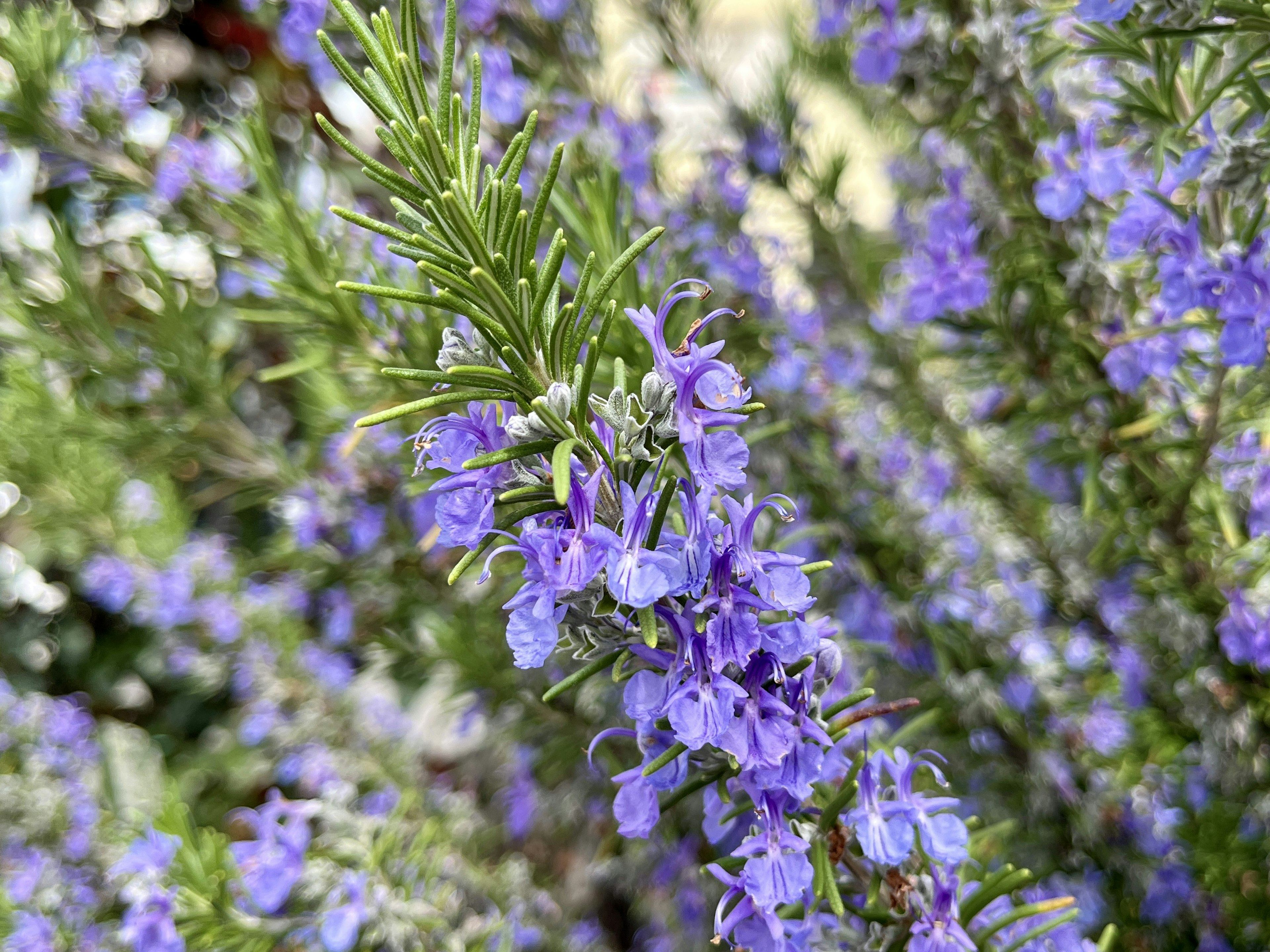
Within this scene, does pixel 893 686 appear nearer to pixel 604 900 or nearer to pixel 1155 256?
pixel 1155 256

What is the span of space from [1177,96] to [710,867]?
0.79 meters

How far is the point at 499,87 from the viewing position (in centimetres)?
102

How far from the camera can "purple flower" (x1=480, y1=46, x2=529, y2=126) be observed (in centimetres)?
102

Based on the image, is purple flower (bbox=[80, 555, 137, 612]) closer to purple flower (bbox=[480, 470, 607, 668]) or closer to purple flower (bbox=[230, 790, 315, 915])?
purple flower (bbox=[230, 790, 315, 915])

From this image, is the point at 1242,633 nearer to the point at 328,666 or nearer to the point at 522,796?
the point at 522,796

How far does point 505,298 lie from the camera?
0.45 metres

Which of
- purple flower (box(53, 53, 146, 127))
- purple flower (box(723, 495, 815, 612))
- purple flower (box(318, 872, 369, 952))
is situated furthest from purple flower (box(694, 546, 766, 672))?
purple flower (box(53, 53, 146, 127))

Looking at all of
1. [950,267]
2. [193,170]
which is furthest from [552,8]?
[950,267]

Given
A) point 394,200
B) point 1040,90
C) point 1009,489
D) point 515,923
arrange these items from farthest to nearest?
point 1009,489 < point 515,923 < point 1040,90 < point 394,200

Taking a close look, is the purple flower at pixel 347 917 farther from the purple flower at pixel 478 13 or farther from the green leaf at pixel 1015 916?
the purple flower at pixel 478 13

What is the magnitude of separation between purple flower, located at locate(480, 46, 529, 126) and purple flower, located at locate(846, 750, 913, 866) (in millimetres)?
869

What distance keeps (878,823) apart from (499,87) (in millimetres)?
928

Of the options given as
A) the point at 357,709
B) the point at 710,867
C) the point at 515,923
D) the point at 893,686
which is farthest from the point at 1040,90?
the point at 357,709

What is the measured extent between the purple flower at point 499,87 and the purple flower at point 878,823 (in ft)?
2.85
